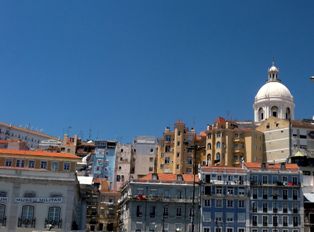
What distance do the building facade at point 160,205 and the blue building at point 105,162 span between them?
48.1 metres

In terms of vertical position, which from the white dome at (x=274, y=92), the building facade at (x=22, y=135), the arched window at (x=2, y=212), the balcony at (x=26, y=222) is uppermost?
the white dome at (x=274, y=92)

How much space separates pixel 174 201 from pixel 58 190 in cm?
2626

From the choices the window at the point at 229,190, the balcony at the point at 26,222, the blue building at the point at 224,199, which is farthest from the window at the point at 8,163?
the window at the point at 229,190

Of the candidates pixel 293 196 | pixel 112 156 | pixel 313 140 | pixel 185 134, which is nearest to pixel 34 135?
pixel 112 156

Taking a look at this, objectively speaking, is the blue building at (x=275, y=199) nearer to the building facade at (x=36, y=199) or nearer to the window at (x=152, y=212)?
the window at (x=152, y=212)

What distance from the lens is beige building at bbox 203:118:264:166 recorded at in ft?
419

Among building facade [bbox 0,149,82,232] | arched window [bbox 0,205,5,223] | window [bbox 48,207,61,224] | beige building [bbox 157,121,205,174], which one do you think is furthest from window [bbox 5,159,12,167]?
beige building [bbox 157,121,205,174]

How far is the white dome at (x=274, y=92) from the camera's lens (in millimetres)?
148250

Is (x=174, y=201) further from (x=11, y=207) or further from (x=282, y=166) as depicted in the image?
(x=11, y=207)

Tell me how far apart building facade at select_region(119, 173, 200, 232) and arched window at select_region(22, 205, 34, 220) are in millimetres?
24162

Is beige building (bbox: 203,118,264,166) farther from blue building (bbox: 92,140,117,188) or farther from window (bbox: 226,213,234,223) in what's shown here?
blue building (bbox: 92,140,117,188)

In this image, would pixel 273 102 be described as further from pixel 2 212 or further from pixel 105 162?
pixel 2 212

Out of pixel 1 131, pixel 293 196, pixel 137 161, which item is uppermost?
pixel 1 131

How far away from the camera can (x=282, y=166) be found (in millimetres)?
103938
